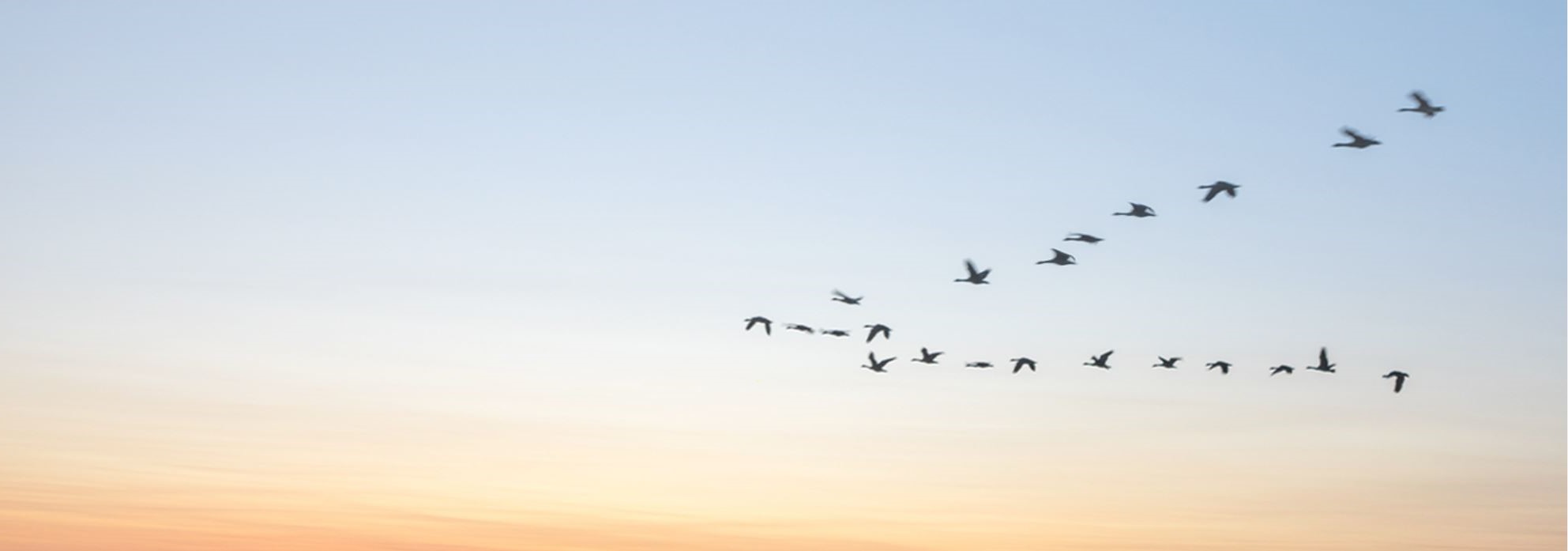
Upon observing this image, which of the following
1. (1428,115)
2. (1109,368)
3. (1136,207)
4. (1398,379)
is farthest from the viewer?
(1109,368)

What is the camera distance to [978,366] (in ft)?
417

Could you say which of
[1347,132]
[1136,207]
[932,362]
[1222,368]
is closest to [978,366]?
[932,362]

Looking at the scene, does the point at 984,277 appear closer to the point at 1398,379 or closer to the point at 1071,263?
the point at 1071,263

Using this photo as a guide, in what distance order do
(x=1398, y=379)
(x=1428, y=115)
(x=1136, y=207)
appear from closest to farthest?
(x=1428, y=115) < (x=1136, y=207) < (x=1398, y=379)

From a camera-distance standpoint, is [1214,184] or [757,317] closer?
[1214,184]

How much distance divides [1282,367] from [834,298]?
2548 centimetres

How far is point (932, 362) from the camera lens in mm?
124312

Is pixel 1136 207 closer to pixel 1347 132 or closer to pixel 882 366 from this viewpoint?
pixel 1347 132

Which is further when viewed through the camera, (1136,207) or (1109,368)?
(1109,368)

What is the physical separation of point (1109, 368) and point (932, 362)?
10.2 meters

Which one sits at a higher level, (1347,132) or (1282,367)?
(1347,132)

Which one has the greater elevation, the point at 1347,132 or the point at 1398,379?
the point at 1347,132

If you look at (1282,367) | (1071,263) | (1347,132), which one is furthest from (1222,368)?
(1347,132)

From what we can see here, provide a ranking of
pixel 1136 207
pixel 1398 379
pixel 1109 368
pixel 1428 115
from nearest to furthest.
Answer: pixel 1428 115 → pixel 1136 207 → pixel 1398 379 → pixel 1109 368
